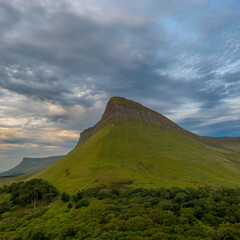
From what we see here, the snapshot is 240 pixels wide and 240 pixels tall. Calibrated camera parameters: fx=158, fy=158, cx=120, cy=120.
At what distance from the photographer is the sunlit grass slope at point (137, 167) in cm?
8331

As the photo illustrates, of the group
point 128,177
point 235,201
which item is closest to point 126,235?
point 235,201

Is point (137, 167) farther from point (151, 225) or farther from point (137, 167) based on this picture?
point (151, 225)

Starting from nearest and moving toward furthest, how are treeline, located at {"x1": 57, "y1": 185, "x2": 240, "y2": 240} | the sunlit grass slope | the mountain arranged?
treeline, located at {"x1": 57, "y1": 185, "x2": 240, "y2": 240} < the mountain < the sunlit grass slope

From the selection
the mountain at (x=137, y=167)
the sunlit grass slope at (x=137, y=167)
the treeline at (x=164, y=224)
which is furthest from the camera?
the sunlit grass slope at (x=137, y=167)

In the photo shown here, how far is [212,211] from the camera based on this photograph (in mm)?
34219

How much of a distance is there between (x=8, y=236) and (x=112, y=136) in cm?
11880

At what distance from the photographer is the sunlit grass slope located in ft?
273

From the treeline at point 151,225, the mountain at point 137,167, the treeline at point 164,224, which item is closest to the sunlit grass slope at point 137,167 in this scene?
the mountain at point 137,167

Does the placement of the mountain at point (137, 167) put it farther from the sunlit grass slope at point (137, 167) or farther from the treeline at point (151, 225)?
the treeline at point (151, 225)

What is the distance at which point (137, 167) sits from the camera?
4139 inches

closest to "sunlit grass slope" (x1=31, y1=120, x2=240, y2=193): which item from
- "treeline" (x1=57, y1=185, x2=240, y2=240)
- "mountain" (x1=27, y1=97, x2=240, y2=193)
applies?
"mountain" (x1=27, y1=97, x2=240, y2=193)

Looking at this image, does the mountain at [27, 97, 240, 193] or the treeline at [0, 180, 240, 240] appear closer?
the treeline at [0, 180, 240, 240]

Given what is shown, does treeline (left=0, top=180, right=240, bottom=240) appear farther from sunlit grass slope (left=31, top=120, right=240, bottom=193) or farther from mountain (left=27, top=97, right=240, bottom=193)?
mountain (left=27, top=97, right=240, bottom=193)

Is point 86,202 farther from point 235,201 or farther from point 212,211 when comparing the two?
point 235,201
